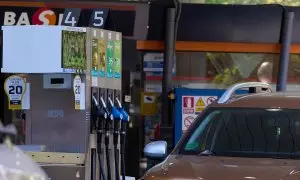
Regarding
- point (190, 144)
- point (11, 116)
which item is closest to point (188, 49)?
point (11, 116)

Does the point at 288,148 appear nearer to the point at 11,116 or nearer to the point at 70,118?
the point at 70,118

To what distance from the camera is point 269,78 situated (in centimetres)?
1317

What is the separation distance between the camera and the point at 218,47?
1303cm

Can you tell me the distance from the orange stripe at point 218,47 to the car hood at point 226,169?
273 inches

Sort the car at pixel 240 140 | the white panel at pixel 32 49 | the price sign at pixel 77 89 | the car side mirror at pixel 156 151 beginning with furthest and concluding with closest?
1. the price sign at pixel 77 89
2. the white panel at pixel 32 49
3. the car side mirror at pixel 156 151
4. the car at pixel 240 140

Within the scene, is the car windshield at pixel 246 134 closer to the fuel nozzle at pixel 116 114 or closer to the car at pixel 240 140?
the car at pixel 240 140

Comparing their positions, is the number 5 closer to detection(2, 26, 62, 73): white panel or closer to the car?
detection(2, 26, 62, 73): white panel

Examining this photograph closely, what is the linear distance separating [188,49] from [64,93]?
4973mm

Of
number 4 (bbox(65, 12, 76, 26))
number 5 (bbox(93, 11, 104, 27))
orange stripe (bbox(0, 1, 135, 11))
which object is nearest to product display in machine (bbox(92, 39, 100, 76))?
number 4 (bbox(65, 12, 76, 26))

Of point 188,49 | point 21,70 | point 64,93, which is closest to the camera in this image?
point 21,70

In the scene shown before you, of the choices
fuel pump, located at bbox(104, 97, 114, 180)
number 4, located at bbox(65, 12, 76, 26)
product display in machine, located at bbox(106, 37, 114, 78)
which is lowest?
fuel pump, located at bbox(104, 97, 114, 180)

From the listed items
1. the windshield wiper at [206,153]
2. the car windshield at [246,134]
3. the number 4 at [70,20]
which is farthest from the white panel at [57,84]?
the windshield wiper at [206,153]

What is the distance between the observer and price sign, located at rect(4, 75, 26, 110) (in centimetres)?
838

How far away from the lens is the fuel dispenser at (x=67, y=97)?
793 cm
